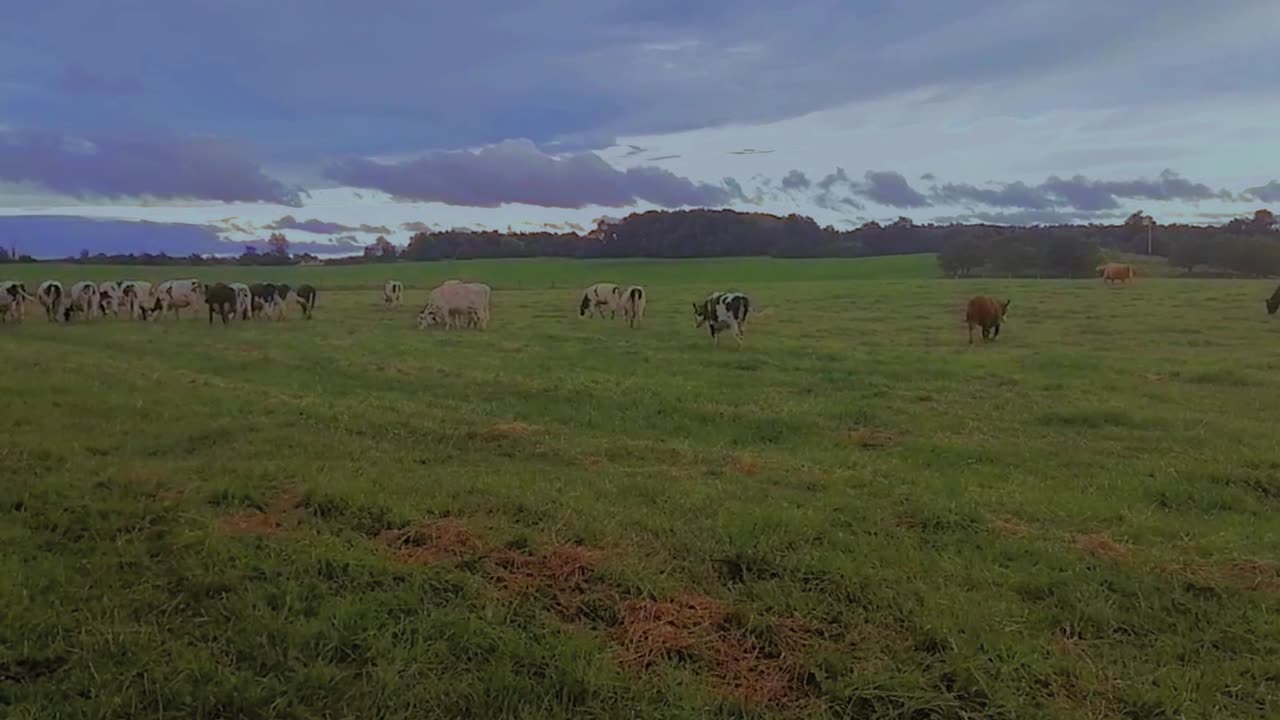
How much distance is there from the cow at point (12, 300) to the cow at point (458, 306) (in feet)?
39.6

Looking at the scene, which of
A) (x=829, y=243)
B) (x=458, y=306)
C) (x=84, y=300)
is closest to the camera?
(x=458, y=306)

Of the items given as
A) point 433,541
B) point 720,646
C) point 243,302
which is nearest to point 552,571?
point 433,541

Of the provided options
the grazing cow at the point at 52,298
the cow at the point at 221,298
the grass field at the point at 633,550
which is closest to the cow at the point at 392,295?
the cow at the point at 221,298

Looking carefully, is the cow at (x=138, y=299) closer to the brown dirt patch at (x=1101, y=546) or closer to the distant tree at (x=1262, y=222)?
the brown dirt patch at (x=1101, y=546)

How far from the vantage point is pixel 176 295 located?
3069 cm

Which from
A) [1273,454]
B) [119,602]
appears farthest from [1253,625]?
[119,602]

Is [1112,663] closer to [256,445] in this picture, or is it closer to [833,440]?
[833,440]

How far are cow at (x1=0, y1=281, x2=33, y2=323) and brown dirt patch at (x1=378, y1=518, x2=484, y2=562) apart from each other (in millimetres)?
27395

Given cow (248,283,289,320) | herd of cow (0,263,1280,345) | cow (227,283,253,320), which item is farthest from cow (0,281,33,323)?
cow (248,283,289,320)

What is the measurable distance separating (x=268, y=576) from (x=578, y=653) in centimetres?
201

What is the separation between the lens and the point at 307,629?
468 cm

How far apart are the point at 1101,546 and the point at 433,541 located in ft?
14.5

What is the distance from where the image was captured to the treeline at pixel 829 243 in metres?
67.8

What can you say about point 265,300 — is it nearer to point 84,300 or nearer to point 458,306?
point 84,300
